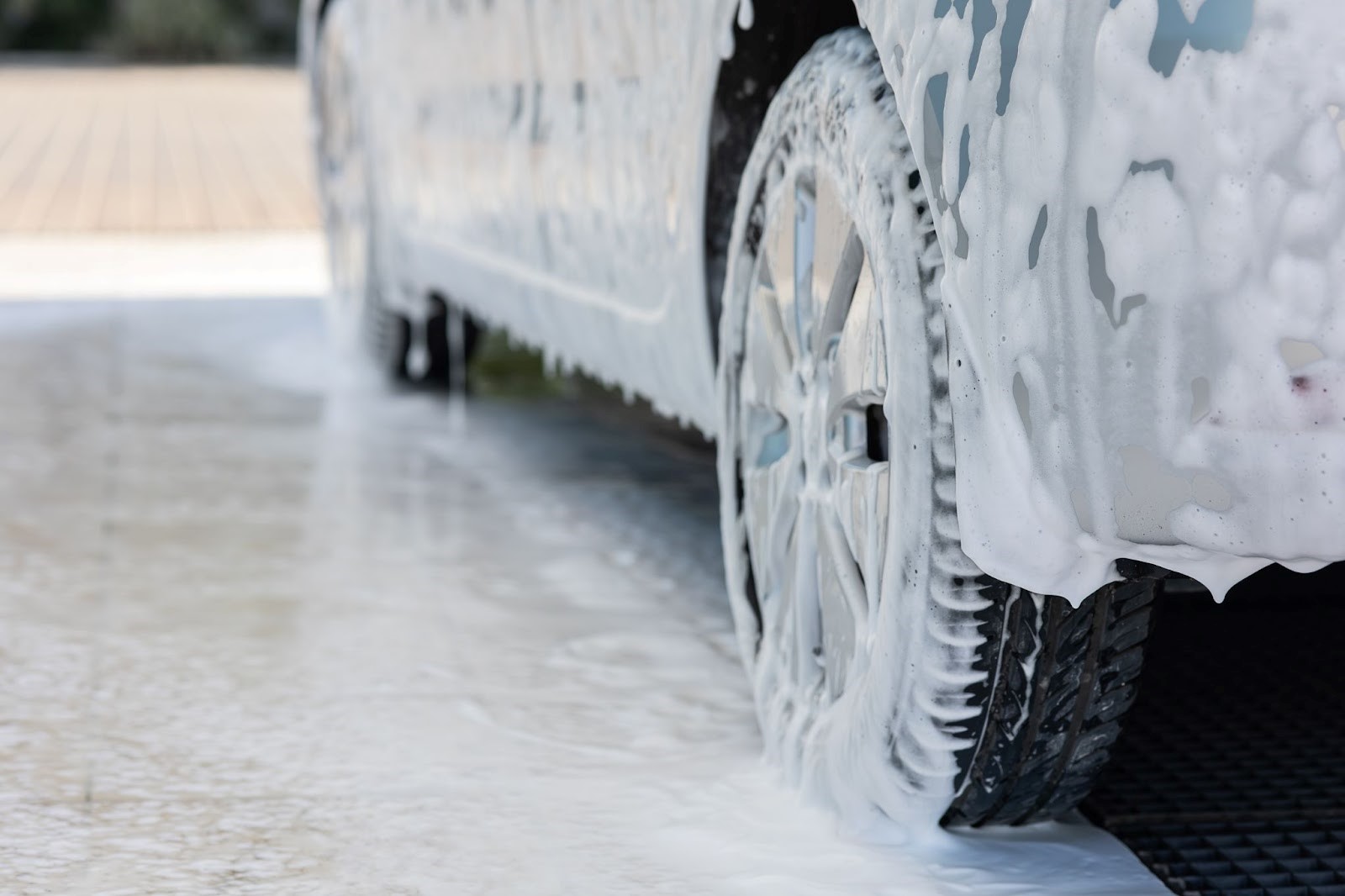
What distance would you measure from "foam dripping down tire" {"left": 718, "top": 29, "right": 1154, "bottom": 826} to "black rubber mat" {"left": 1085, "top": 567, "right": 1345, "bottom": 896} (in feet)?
0.54

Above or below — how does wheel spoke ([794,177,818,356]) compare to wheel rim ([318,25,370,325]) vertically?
above

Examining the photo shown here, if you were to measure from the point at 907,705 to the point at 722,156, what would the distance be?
81 centimetres

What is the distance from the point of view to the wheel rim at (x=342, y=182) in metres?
5.29

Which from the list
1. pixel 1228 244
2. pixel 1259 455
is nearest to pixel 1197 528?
pixel 1259 455

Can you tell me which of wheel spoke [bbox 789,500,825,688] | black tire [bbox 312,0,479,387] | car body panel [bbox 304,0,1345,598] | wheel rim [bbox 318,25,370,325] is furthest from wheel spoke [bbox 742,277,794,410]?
wheel rim [bbox 318,25,370,325]

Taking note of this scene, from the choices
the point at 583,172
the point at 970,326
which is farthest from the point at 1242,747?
the point at 583,172

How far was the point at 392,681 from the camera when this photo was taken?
8.89ft

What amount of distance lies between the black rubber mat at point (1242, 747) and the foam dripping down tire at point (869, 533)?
0.17m

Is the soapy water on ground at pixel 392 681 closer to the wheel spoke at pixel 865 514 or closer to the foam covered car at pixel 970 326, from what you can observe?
the foam covered car at pixel 970 326

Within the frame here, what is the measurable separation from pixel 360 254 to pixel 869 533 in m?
3.63

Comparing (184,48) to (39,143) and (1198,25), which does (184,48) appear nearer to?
(39,143)

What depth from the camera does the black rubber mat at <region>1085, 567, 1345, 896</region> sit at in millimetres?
2059

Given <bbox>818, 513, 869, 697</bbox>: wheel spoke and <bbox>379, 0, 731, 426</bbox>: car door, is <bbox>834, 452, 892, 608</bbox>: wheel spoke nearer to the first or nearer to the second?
<bbox>818, 513, 869, 697</bbox>: wheel spoke

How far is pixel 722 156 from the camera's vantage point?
236cm
